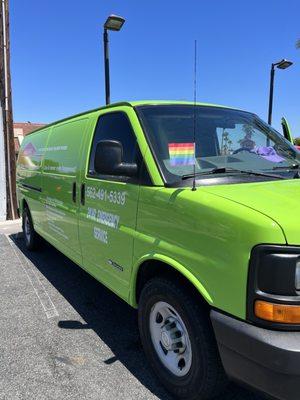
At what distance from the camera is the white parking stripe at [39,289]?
4496 mm

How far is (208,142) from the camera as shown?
331 cm

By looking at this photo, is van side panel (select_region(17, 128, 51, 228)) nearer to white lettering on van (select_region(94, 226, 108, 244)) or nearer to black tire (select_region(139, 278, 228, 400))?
white lettering on van (select_region(94, 226, 108, 244))

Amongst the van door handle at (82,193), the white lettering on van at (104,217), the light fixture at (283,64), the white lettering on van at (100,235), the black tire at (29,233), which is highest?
the light fixture at (283,64)

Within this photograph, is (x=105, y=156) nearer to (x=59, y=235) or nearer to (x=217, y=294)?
(x=217, y=294)

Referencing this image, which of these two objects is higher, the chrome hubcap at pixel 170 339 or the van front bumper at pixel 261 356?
the van front bumper at pixel 261 356

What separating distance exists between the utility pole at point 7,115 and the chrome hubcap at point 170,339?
8.47m

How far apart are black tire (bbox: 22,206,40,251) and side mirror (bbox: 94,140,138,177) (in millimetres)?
4095

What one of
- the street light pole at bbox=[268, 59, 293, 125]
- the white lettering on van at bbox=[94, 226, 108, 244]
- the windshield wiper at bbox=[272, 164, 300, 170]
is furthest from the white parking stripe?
the street light pole at bbox=[268, 59, 293, 125]

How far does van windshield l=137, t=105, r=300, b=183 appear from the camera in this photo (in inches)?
120

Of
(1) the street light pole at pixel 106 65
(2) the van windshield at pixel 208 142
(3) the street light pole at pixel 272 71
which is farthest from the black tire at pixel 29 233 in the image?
(3) the street light pole at pixel 272 71

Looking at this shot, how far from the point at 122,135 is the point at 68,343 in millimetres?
1906

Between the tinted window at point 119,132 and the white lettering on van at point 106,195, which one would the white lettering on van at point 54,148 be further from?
the white lettering on van at point 106,195

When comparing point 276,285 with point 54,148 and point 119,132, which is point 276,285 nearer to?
point 119,132

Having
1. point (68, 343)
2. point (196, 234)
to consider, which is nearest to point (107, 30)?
point (68, 343)
